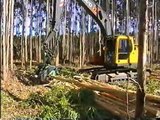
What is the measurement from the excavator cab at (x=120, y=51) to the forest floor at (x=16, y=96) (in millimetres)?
1392

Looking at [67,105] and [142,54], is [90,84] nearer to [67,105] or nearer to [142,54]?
[67,105]

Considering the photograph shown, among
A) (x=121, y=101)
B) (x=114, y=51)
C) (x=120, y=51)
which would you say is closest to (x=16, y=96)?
(x=121, y=101)

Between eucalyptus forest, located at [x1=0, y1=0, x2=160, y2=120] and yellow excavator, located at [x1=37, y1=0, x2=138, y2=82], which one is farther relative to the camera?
yellow excavator, located at [x1=37, y1=0, x2=138, y2=82]

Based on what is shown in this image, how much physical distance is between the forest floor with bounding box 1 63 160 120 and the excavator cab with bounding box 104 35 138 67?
54.8 inches

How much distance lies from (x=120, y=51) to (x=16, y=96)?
6.15 meters

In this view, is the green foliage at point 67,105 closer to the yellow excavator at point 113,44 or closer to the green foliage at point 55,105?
the green foliage at point 55,105

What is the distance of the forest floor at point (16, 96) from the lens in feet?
31.3

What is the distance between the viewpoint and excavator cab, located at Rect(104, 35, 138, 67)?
1587cm

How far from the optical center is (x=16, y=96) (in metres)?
11.5

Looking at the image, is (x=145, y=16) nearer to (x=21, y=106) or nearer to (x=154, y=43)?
(x=21, y=106)

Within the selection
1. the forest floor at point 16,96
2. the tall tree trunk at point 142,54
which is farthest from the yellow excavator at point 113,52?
the tall tree trunk at point 142,54

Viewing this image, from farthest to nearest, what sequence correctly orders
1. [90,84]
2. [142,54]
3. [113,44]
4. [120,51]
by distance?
[120,51] < [113,44] < [90,84] < [142,54]

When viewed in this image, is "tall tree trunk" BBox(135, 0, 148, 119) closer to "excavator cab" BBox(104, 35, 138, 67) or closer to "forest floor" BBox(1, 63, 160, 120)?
"forest floor" BBox(1, 63, 160, 120)

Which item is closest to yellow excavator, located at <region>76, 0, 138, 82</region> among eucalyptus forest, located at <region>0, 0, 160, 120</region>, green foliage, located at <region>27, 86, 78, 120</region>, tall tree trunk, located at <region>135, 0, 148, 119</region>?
eucalyptus forest, located at <region>0, 0, 160, 120</region>
